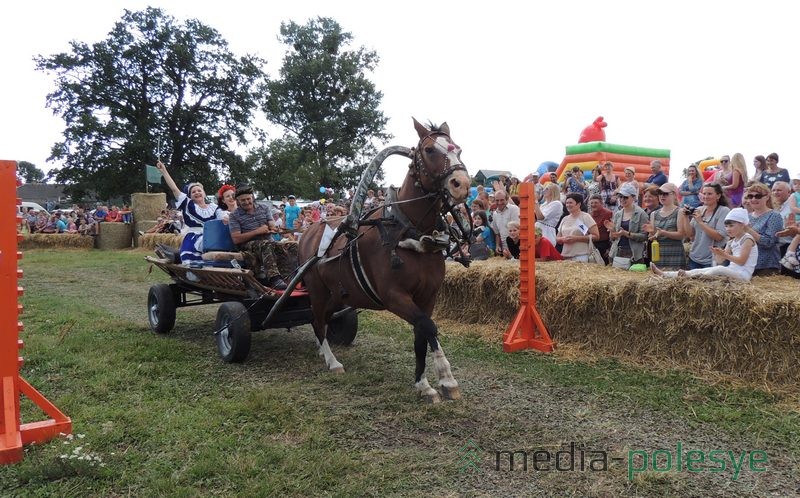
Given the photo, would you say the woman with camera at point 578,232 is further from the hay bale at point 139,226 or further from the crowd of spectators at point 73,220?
the crowd of spectators at point 73,220

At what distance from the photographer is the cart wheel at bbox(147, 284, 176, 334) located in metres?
7.22

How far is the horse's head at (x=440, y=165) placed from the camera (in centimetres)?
430

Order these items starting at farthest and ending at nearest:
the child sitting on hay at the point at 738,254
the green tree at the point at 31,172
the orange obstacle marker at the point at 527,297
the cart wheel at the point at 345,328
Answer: the green tree at the point at 31,172
the cart wheel at the point at 345,328
the orange obstacle marker at the point at 527,297
the child sitting on hay at the point at 738,254

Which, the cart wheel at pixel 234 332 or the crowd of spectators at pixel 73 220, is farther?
the crowd of spectators at pixel 73 220

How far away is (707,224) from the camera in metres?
6.21

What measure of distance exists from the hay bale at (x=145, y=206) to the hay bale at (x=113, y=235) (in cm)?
67

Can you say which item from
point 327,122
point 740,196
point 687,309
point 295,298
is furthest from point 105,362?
point 327,122

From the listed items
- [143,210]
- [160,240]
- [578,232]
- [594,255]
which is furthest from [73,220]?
[594,255]

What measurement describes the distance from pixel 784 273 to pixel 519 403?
3.83 m

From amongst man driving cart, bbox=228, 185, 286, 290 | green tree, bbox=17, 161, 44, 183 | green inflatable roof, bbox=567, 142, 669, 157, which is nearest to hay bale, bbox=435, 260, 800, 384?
man driving cart, bbox=228, 185, 286, 290

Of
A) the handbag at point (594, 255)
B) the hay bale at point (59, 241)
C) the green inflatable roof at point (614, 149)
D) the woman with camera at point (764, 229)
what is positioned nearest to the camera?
the woman with camera at point (764, 229)

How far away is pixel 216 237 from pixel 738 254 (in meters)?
5.93

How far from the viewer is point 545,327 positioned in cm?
650

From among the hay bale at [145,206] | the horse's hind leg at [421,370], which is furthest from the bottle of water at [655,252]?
the hay bale at [145,206]
